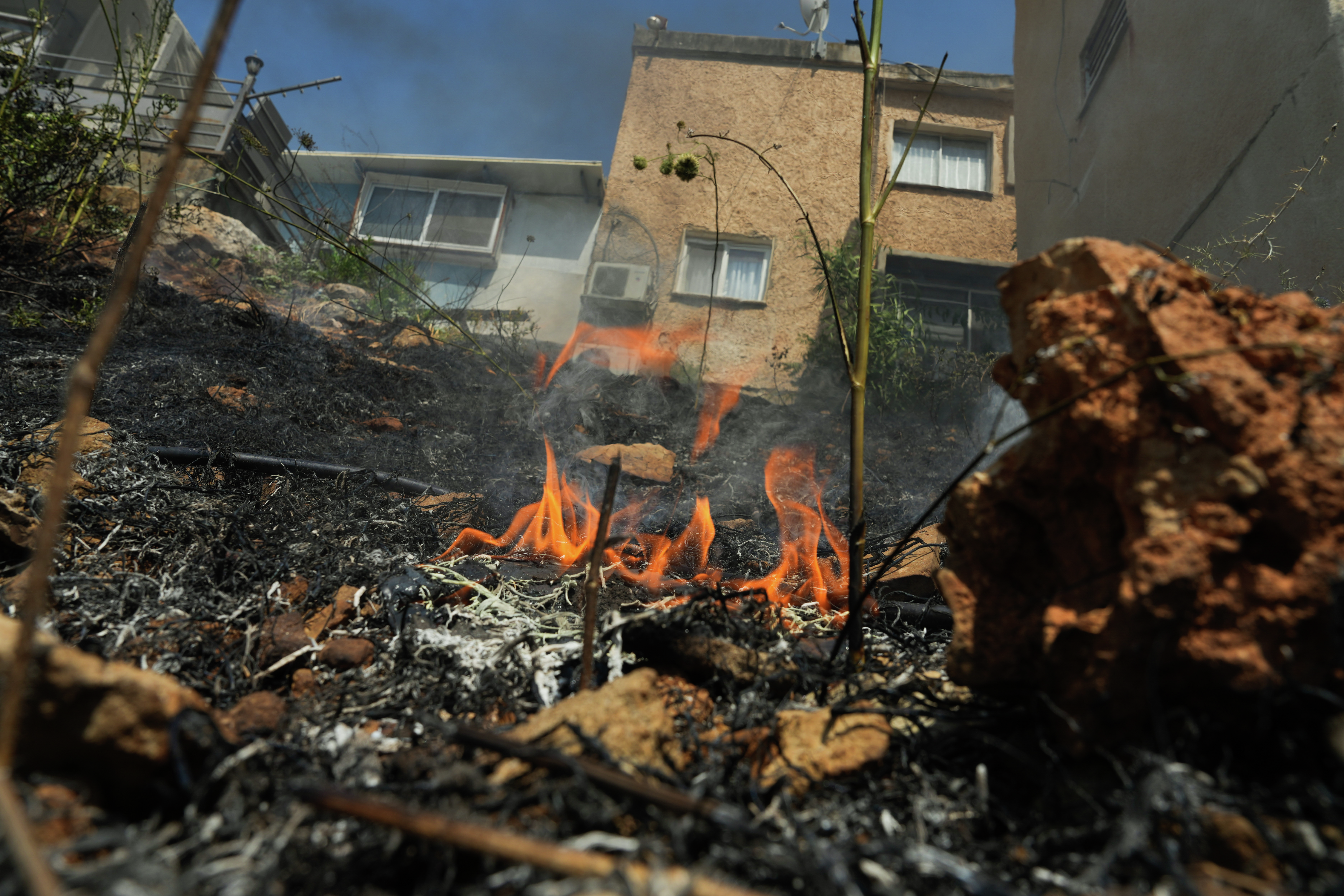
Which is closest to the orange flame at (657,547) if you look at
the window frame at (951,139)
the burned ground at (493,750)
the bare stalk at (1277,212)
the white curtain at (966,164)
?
the burned ground at (493,750)

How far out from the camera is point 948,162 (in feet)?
47.2

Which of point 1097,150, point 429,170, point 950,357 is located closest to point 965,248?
point 950,357

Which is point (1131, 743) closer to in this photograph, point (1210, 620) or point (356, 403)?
point (1210, 620)

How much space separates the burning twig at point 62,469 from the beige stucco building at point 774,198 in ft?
38.6

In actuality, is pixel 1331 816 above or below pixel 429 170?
below

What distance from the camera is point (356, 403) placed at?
21.9 ft

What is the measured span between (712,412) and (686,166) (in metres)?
Result: 6.19

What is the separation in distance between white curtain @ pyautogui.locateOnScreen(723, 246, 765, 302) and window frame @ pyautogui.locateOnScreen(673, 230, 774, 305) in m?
0.03

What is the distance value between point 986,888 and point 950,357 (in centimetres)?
1080

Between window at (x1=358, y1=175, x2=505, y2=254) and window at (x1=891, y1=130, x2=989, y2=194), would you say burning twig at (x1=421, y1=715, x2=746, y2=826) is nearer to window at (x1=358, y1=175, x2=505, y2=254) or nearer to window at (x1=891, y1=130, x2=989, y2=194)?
window at (x1=891, y1=130, x2=989, y2=194)

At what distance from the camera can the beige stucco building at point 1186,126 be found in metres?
4.05

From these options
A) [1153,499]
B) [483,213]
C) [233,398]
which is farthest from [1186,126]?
[483,213]

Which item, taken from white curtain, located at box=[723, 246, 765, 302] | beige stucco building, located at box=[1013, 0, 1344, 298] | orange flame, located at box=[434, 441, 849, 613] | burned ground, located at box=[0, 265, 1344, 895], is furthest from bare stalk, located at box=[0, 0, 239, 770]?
white curtain, located at box=[723, 246, 765, 302]

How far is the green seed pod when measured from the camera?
321 centimetres
